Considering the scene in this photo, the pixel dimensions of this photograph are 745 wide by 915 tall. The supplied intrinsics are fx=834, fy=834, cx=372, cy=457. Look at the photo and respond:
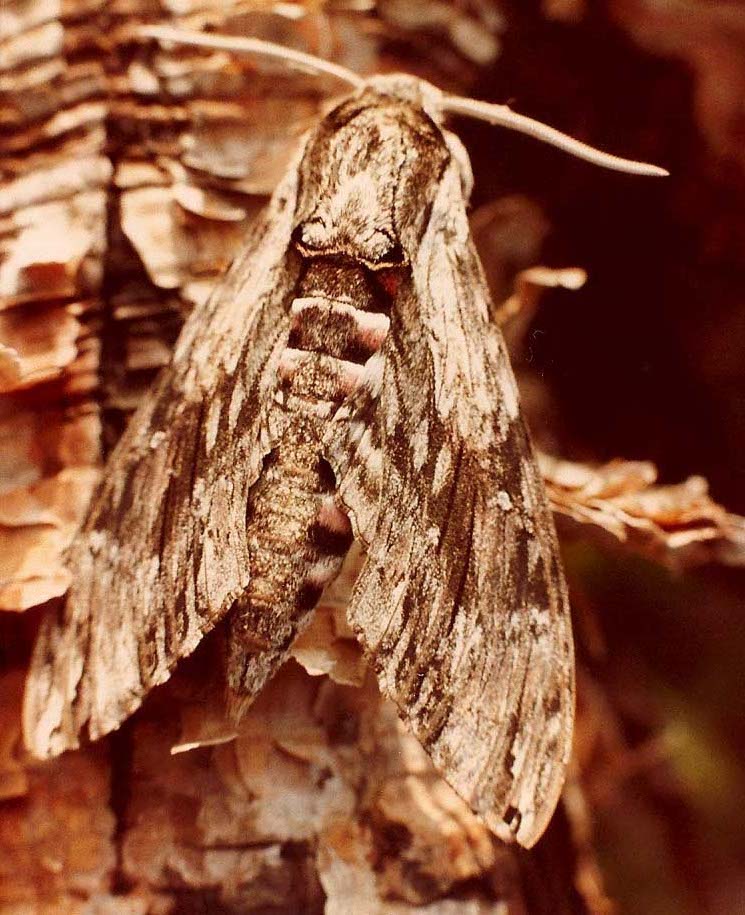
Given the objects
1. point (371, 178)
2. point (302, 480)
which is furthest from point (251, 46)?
point (302, 480)

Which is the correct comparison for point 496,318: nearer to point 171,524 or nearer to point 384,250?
point 384,250

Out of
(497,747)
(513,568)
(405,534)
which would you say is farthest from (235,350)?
(497,747)

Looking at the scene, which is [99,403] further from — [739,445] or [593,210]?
[739,445]

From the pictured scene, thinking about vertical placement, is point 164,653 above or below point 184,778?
above

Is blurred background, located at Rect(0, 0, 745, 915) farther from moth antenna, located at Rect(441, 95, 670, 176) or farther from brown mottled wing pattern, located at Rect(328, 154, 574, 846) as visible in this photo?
brown mottled wing pattern, located at Rect(328, 154, 574, 846)

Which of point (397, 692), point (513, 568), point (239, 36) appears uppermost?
point (239, 36)

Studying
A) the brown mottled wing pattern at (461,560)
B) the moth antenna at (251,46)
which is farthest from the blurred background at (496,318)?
the brown mottled wing pattern at (461,560)
